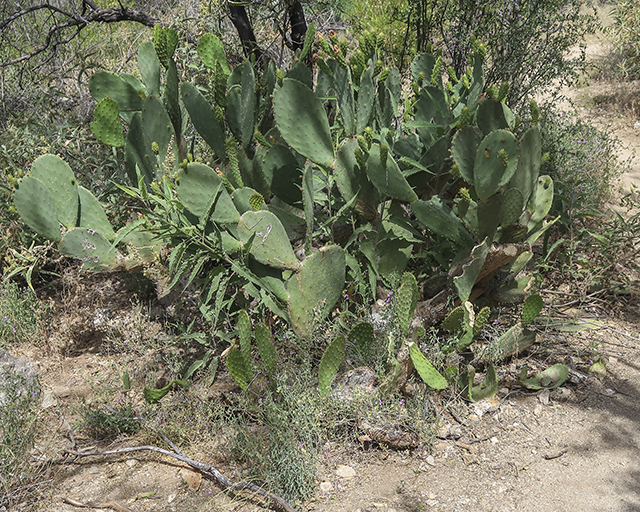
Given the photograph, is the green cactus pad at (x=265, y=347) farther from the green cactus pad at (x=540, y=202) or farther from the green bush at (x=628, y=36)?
the green bush at (x=628, y=36)

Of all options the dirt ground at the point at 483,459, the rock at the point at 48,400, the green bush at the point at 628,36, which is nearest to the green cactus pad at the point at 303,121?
the dirt ground at the point at 483,459

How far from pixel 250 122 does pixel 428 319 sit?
1.42 metres

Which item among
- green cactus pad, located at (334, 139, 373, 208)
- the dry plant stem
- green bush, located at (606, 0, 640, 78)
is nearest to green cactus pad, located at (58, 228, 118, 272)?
the dry plant stem

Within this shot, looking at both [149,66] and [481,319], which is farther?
[149,66]

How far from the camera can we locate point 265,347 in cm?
262

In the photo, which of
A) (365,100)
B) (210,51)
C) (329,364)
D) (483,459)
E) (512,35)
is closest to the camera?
(483,459)

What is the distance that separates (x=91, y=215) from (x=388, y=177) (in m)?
1.62

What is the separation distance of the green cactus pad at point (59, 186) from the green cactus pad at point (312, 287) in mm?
1246

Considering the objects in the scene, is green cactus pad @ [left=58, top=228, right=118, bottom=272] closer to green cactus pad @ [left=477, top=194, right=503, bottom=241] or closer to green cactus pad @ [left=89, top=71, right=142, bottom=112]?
green cactus pad @ [left=89, top=71, right=142, bottom=112]

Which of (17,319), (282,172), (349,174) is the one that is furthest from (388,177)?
(17,319)

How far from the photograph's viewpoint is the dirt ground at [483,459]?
2256 mm

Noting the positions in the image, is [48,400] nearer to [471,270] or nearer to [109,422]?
[109,422]

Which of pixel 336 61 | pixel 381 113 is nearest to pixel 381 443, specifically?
pixel 381 113

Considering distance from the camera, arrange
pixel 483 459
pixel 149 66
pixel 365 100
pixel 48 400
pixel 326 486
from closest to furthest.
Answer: pixel 326 486, pixel 483 459, pixel 365 100, pixel 48 400, pixel 149 66
